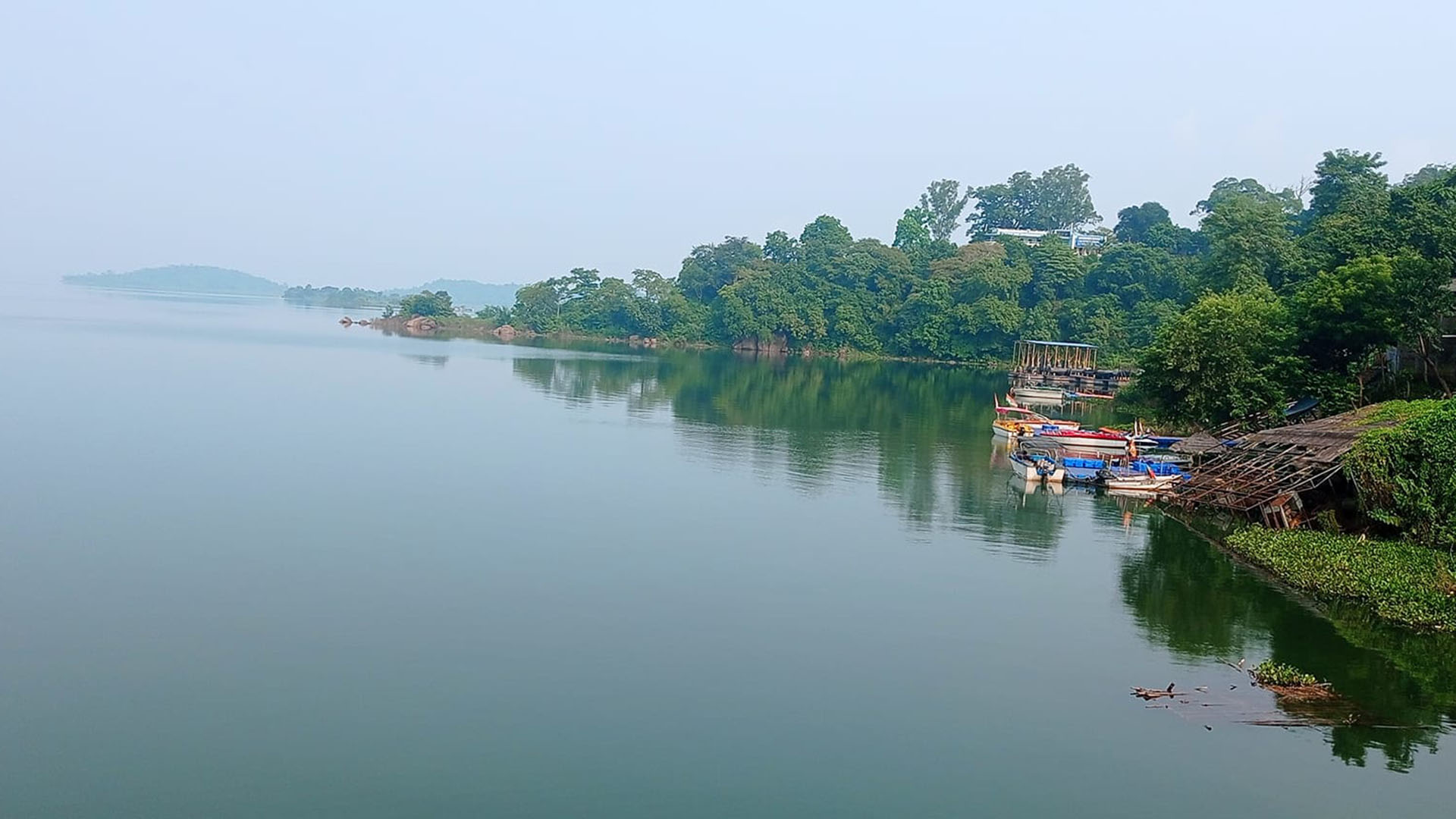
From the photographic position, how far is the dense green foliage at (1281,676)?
1409cm

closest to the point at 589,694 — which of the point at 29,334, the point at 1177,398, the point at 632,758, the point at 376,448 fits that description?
the point at 632,758

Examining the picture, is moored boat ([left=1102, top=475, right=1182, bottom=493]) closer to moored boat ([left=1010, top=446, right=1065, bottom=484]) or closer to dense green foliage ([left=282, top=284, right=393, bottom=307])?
moored boat ([left=1010, top=446, right=1065, bottom=484])

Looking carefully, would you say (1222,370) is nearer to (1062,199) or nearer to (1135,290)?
(1135,290)

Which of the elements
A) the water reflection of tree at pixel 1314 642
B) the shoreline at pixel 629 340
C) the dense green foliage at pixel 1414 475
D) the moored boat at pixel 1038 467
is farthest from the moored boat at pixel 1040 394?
the dense green foliage at pixel 1414 475

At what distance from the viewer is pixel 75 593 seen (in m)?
16.0

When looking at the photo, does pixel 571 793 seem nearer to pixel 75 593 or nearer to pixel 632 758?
pixel 632 758

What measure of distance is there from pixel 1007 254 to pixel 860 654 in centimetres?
7148

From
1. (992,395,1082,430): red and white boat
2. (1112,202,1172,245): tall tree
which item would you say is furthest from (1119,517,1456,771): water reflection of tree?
(1112,202,1172,245): tall tree

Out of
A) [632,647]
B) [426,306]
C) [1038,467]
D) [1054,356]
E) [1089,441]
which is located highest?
[426,306]

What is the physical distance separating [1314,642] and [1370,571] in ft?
9.08

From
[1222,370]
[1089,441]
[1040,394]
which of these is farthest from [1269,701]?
[1040,394]

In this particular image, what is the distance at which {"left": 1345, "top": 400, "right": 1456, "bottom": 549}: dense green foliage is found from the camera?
18.4 m

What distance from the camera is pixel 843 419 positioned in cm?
4197

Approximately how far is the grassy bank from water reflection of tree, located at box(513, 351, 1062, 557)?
13.5 feet
